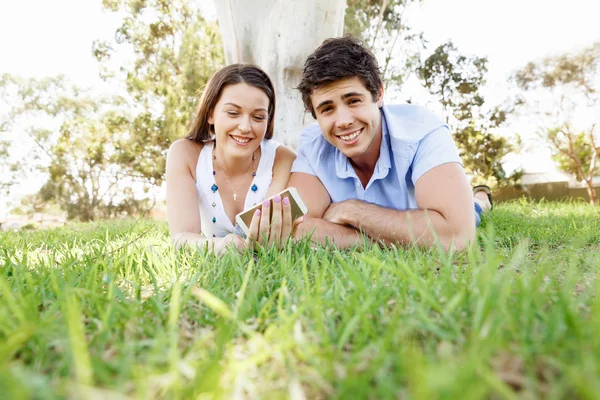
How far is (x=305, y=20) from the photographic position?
4859 mm

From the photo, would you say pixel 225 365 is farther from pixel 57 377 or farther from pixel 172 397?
pixel 57 377

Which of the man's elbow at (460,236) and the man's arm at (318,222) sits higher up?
the man's arm at (318,222)

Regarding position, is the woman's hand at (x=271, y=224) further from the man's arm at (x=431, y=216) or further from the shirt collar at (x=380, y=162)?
the shirt collar at (x=380, y=162)

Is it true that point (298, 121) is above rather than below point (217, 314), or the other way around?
above

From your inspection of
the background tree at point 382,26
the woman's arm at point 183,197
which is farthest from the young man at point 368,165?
the background tree at point 382,26

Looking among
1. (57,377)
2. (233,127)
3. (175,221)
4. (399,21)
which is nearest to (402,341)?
(57,377)

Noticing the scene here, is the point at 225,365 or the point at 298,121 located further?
the point at 298,121

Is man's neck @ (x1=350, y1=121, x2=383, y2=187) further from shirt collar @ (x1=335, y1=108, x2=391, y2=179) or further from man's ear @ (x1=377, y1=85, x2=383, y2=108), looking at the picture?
man's ear @ (x1=377, y1=85, x2=383, y2=108)

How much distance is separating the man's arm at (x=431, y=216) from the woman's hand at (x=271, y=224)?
56 centimetres

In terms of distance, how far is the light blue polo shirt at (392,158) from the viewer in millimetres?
2882

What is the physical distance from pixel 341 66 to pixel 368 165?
77cm

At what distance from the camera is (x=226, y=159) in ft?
11.4

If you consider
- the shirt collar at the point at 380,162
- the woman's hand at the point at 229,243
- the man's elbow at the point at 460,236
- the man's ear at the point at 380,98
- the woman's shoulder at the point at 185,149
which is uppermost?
the man's ear at the point at 380,98

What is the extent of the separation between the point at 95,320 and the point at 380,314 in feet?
2.20
